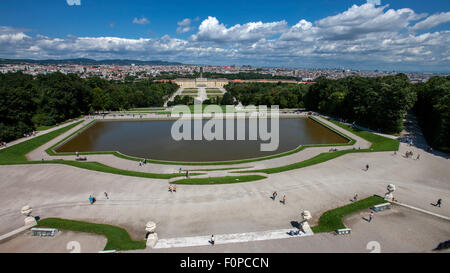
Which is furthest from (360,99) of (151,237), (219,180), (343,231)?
(151,237)

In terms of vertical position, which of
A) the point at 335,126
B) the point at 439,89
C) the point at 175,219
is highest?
the point at 439,89

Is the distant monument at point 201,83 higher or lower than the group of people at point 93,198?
higher

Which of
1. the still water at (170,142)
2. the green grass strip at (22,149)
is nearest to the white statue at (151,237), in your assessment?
the still water at (170,142)

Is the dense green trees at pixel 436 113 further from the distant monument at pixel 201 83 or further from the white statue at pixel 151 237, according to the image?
the distant monument at pixel 201 83

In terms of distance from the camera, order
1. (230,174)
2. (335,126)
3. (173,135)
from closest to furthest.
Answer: (230,174) < (173,135) < (335,126)

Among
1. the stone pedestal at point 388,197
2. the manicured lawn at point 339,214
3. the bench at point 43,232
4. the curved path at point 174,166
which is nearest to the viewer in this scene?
the bench at point 43,232
